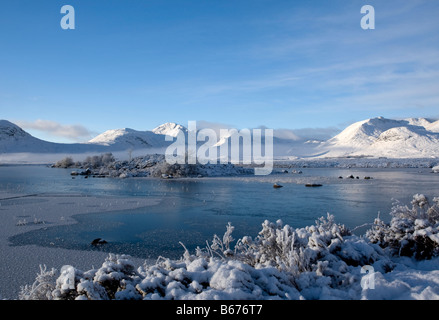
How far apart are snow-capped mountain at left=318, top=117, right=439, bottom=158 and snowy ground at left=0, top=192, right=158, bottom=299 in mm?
100353

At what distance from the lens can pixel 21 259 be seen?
7160 millimetres

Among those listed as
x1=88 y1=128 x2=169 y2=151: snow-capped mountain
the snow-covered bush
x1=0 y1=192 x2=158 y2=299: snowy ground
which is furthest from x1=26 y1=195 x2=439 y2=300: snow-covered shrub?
x1=88 y1=128 x2=169 y2=151: snow-capped mountain

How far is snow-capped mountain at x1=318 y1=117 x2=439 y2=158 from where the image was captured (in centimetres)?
10462

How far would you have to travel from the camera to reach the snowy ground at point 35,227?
245 inches

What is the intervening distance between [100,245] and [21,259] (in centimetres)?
184

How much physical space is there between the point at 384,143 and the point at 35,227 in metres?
137

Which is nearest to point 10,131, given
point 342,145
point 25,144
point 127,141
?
point 25,144

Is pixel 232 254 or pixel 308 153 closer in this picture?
pixel 232 254

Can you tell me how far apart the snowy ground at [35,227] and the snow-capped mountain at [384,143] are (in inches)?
3951

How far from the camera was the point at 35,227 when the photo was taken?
34.3 ft

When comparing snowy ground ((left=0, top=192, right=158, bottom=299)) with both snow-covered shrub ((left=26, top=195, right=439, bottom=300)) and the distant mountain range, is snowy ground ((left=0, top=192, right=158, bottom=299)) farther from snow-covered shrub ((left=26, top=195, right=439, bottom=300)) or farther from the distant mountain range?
the distant mountain range

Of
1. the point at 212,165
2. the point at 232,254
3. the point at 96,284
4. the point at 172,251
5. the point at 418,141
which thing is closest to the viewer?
the point at 96,284

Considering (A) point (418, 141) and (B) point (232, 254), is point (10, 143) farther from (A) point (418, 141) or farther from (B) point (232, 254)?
(A) point (418, 141)

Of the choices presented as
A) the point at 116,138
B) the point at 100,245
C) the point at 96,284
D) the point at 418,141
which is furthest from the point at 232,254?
the point at 116,138
